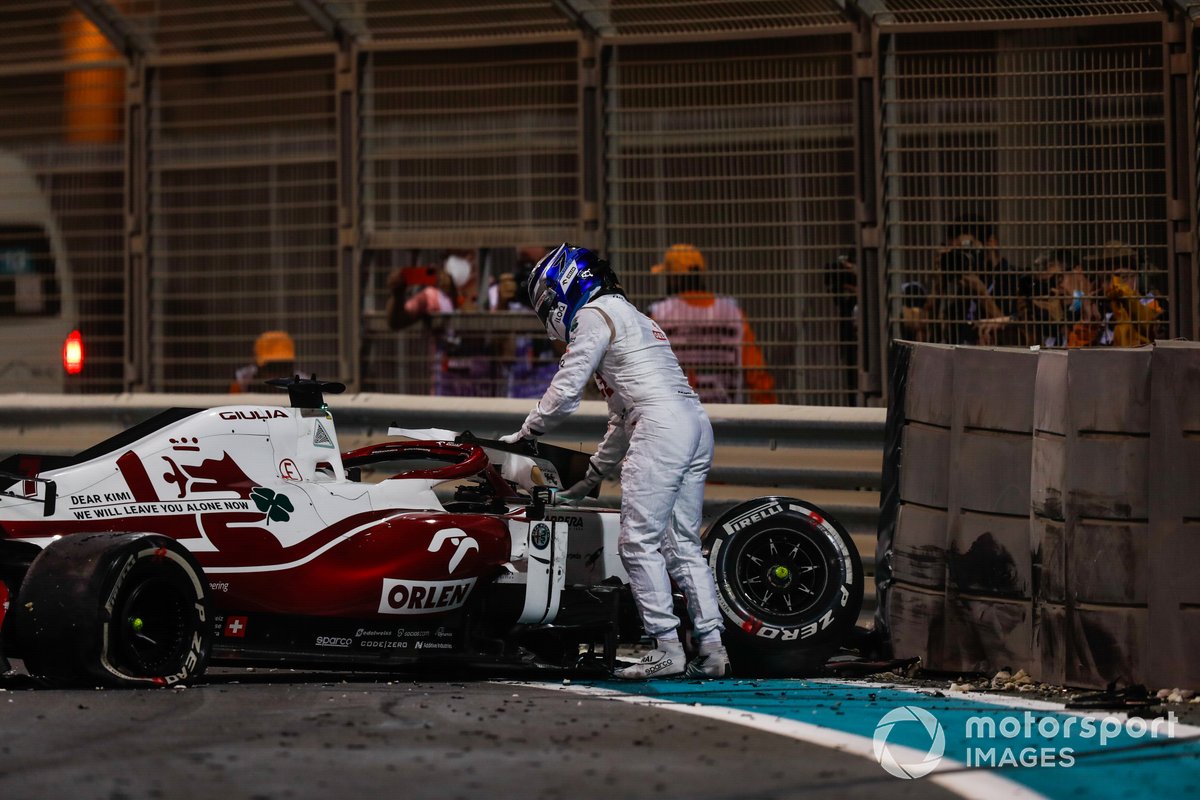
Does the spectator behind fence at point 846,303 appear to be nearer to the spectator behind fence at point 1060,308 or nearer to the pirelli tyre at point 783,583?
the spectator behind fence at point 1060,308

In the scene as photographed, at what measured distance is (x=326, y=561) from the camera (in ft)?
24.0

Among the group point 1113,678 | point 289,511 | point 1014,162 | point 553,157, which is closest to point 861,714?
point 1113,678

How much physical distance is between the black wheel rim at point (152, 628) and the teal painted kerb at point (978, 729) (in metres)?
1.70

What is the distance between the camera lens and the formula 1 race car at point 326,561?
659 cm

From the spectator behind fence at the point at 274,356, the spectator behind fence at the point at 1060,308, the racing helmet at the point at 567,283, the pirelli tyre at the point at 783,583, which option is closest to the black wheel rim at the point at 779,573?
the pirelli tyre at the point at 783,583

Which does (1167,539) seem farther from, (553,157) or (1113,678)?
(553,157)

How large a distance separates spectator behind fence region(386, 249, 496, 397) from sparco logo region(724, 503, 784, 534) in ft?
9.38

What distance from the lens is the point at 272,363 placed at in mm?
11211

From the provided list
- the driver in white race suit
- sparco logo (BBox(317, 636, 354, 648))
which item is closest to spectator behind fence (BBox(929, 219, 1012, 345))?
the driver in white race suit

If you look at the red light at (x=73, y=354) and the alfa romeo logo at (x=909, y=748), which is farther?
the red light at (x=73, y=354)

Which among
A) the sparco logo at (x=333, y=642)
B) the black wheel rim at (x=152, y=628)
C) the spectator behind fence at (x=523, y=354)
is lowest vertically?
the sparco logo at (x=333, y=642)

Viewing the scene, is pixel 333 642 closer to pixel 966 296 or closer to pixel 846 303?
pixel 846 303

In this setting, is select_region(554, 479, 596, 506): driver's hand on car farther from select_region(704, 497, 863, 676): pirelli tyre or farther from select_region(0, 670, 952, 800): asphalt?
select_region(0, 670, 952, 800): asphalt

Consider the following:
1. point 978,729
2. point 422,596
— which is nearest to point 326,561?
point 422,596
